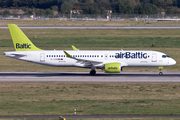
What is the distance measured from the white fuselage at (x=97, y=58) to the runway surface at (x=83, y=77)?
67.9 inches

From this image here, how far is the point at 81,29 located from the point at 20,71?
51.9 meters

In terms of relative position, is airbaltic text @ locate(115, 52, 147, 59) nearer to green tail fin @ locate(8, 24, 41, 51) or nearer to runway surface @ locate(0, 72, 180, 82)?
runway surface @ locate(0, 72, 180, 82)

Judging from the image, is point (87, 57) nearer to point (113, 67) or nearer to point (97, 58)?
point (97, 58)

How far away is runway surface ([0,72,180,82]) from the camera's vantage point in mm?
39875

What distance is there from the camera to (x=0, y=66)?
171ft

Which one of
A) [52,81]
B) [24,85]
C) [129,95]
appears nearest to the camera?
[129,95]

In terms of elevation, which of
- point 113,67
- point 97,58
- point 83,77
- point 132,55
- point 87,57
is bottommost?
point 83,77

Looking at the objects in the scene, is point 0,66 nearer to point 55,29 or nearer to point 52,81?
point 52,81

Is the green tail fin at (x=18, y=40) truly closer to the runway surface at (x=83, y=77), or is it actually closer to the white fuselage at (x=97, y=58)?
the white fuselage at (x=97, y=58)

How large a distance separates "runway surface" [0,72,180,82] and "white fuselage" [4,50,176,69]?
1.73m

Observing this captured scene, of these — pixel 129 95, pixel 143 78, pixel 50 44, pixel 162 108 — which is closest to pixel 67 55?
pixel 143 78

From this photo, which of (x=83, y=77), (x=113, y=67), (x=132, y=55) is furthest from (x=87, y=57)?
(x=132, y=55)

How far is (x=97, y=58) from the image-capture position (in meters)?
43.6

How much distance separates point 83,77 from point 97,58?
144 inches
